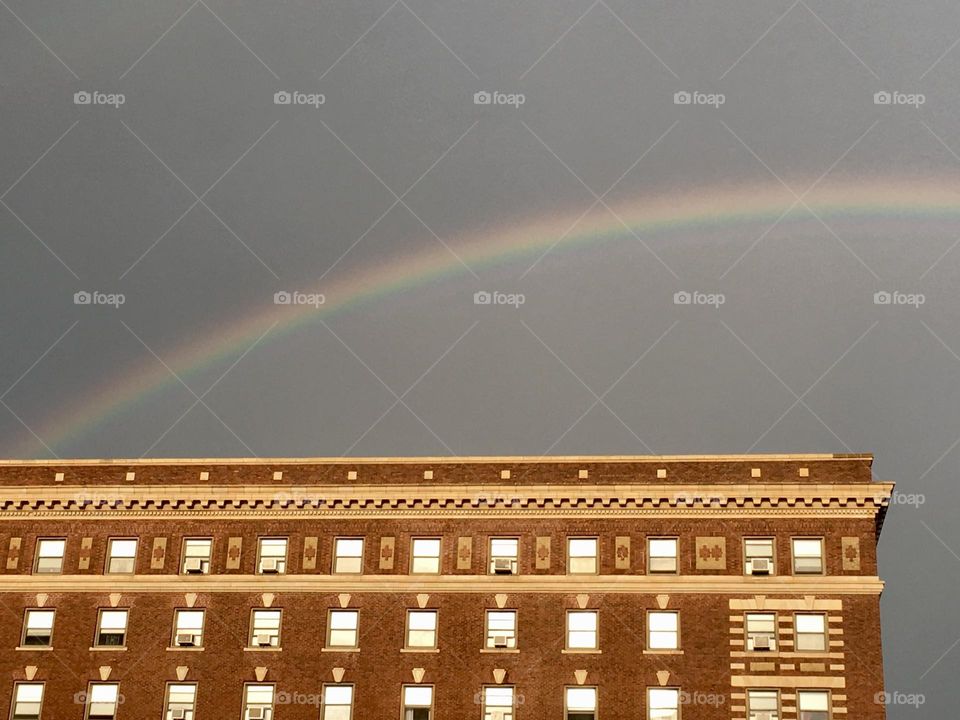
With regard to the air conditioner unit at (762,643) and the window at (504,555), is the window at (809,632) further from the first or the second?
the window at (504,555)

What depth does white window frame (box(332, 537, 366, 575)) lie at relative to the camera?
62312 millimetres

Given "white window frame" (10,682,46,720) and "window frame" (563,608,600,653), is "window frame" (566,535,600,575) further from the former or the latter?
"white window frame" (10,682,46,720)

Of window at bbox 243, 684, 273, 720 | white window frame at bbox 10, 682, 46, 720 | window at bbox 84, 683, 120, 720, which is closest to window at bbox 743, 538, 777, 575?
window at bbox 243, 684, 273, 720

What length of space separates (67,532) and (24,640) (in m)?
4.60

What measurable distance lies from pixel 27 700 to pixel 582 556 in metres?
22.5

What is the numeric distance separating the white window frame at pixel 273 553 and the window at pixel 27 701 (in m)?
9.78

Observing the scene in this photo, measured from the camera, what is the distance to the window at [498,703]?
59250 mm

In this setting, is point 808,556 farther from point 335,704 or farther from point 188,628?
point 188,628

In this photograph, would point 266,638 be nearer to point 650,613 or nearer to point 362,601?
point 362,601

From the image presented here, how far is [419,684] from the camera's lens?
60.0m

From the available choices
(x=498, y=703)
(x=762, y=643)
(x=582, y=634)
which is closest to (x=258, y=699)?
(x=498, y=703)

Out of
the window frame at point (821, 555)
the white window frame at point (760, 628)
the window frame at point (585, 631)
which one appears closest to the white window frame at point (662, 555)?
the window frame at point (585, 631)

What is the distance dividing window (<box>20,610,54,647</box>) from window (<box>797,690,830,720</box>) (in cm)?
2924

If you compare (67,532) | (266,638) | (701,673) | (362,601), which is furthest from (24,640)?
(701,673)
